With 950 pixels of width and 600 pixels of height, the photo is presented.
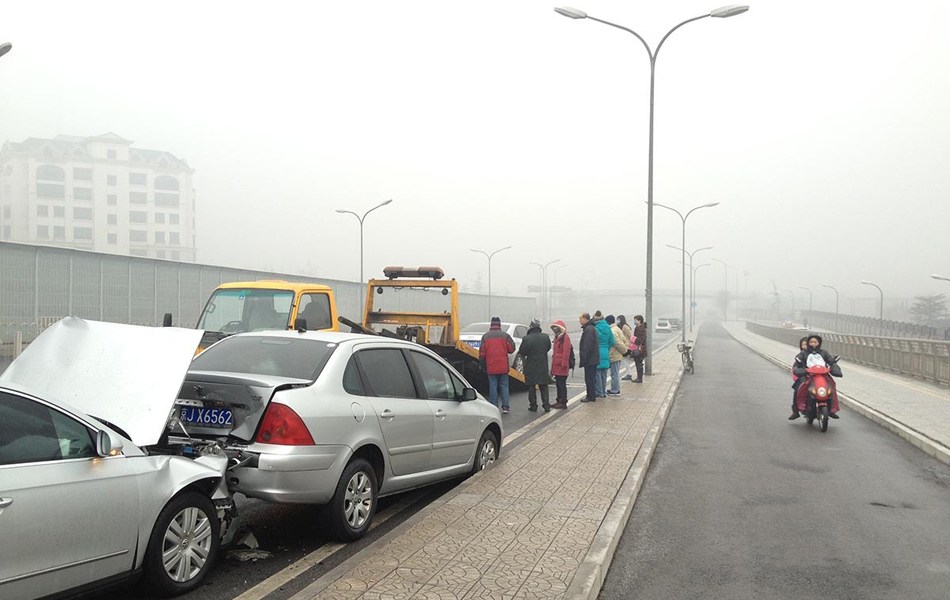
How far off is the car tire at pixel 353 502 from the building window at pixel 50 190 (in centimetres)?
8232

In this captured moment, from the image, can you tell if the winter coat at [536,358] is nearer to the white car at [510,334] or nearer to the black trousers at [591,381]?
the black trousers at [591,381]

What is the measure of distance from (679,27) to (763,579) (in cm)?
1843

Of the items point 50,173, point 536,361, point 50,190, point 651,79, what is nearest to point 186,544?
point 536,361

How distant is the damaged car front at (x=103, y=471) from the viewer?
3709 millimetres

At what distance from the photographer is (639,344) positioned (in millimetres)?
20844

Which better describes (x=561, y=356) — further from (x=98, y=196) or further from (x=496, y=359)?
(x=98, y=196)

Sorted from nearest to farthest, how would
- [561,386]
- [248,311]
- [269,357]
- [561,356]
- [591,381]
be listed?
[269,357]
[248,311]
[561,356]
[561,386]
[591,381]

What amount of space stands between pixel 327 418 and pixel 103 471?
1.77 m

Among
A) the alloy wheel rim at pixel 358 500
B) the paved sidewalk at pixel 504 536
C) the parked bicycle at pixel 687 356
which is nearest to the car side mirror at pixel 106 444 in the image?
the paved sidewalk at pixel 504 536

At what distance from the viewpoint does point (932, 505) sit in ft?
24.6

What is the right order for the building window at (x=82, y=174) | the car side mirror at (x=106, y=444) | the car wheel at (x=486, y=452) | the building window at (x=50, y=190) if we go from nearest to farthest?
the car side mirror at (x=106, y=444) < the car wheel at (x=486, y=452) < the building window at (x=50, y=190) < the building window at (x=82, y=174)

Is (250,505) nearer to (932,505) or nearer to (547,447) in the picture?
(547,447)

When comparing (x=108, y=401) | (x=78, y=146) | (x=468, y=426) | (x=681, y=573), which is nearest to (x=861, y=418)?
(x=468, y=426)

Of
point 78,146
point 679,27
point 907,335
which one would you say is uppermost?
point 78,146
